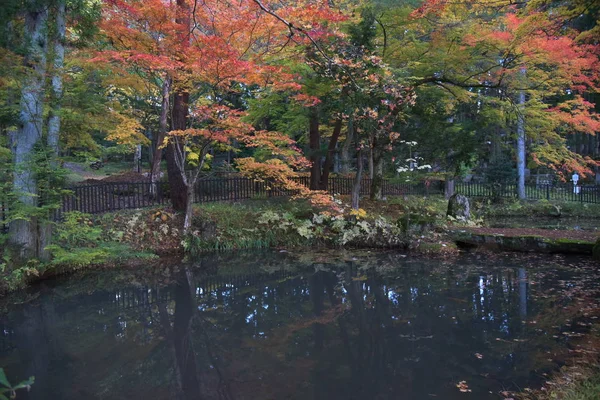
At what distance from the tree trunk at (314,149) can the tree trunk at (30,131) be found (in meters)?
7.12

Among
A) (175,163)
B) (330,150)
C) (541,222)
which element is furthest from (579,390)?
(541,222)

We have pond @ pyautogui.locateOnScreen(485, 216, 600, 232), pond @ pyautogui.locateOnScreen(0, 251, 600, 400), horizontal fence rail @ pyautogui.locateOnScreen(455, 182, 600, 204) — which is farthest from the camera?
horizontal fence rail @ pyautogui.locateOnScreen(455, 182, 600, 204)

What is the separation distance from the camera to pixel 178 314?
6809mm

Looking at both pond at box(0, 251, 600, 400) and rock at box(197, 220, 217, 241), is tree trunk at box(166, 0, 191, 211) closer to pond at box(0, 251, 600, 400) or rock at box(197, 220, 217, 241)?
rock at box(197, 220, 217, 241)

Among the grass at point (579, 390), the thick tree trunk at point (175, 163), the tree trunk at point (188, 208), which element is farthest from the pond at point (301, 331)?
the thick tree trunk at point (175, 163)

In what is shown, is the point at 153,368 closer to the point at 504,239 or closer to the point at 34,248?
the point at 34,248

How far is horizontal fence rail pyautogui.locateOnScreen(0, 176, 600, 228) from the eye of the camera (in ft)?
37.4

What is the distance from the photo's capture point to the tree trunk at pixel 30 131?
26.5ft

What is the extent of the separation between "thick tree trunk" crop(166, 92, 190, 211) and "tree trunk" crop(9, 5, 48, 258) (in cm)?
371

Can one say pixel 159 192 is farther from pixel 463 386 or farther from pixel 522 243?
pixel 463 386

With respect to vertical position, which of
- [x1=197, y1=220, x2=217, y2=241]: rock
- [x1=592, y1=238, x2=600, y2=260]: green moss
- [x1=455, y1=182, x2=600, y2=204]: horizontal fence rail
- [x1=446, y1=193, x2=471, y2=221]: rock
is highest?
[x1=455, y1=182, x2=600, y2=204]: horizontal fence rail

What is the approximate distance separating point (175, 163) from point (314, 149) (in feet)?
14.7

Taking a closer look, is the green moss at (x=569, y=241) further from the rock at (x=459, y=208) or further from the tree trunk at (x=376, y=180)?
the tree trunk at (x=376, y=180)

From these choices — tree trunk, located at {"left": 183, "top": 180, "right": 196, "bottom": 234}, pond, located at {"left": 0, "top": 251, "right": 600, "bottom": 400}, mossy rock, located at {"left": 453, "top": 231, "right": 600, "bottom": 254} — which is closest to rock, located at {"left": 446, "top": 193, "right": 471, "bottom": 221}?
mossy rock, located at {"left": 453, "top": 231, "right": 600, "bottom": 254}
